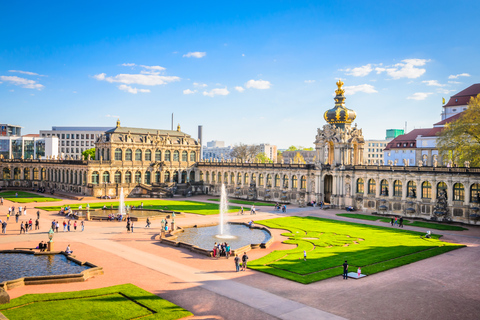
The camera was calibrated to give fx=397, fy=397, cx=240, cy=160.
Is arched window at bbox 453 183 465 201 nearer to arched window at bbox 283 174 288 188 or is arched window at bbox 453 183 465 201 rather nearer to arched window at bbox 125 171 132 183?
arched window at bbox 283 174 288 188

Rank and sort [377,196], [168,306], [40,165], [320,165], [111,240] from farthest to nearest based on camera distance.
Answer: [40,165]
[320,165]
[377,196]
[111,240]
[168,306]

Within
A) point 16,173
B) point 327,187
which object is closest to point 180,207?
point 327,187

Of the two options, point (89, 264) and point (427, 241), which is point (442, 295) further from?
point (89, 264)

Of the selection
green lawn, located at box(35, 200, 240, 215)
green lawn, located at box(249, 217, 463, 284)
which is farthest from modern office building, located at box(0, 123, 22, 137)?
green lawn, located at box(249, 217, 463, 284)

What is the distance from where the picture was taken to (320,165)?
83875 millimetres

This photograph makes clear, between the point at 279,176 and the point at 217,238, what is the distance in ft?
153

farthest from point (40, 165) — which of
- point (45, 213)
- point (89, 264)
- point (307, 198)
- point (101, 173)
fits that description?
point (89, 264)

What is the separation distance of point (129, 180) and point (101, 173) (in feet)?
26.9

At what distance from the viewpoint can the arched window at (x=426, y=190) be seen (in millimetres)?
69000

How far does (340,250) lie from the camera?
42.7m

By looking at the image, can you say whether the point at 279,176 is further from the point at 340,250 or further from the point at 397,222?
the point at 340,250

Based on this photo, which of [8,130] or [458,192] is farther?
[8,130]

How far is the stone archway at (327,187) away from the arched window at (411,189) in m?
17.8

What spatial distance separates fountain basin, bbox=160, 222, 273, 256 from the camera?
4369cm
